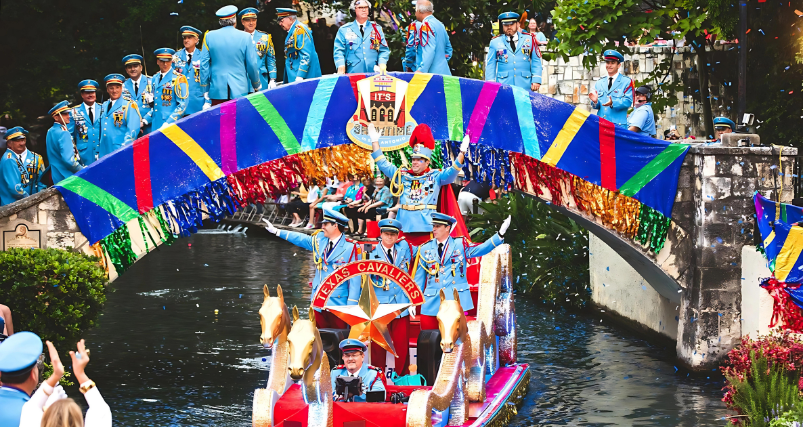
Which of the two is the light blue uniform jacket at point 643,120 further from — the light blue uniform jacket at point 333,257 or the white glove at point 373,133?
the light blue uniform jacket at point 333,257

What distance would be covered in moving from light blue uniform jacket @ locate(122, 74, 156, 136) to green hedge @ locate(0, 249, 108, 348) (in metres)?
3.24

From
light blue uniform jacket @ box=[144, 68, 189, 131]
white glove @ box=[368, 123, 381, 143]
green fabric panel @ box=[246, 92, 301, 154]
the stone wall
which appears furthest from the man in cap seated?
the stone wall

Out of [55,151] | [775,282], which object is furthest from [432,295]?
[55,151]

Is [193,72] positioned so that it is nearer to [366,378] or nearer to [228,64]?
[228,64]

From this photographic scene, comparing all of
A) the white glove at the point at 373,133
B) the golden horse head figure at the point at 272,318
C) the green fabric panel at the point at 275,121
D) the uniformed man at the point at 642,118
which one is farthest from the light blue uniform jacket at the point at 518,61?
the golden horse head figure at the point at 272,318

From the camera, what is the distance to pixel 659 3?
2069cm

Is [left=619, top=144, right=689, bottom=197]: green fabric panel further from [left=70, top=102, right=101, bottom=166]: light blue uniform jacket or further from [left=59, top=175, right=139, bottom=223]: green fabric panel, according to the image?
[left=70, top=102, right=101, bottom=166]: light blue uniform jacket

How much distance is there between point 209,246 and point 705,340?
17752 millimetres

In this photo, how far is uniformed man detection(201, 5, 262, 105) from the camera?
13.9m

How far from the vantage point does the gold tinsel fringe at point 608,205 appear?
44.8ft

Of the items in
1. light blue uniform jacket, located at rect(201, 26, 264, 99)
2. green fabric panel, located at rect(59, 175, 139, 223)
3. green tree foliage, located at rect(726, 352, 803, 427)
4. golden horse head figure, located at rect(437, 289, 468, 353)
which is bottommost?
green tree foliage, located at rect(726, 352, 803, 427)

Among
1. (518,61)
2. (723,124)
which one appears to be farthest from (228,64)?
(723,124)

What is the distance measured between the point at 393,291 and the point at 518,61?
5.61m

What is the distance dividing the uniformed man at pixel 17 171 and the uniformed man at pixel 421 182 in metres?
5.37
